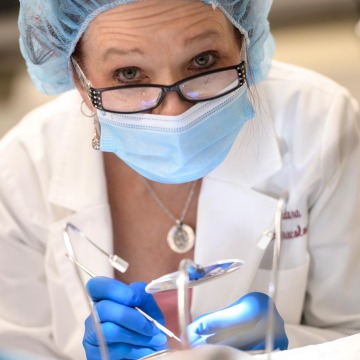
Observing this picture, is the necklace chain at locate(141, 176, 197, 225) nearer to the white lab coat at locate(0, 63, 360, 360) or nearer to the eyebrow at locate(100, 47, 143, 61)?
the white lab coat at locate(0, 63, 360, 360)

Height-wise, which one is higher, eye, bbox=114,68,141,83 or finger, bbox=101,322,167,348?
eye, bbox=114,68,141,83

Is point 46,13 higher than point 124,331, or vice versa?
point 46,13

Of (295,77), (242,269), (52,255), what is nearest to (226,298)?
(242,269)

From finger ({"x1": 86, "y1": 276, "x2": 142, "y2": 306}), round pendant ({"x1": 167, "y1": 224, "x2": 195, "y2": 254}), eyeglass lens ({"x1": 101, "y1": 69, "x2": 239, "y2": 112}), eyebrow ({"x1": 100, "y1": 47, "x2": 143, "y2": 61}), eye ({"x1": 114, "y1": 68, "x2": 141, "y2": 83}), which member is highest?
eyebrow ({"x1": 100, "y1": 47, "x2": 143, "y2": 61})

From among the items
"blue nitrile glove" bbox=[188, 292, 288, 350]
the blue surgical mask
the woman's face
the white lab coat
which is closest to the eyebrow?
the woman's face

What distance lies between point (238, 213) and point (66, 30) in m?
0.54

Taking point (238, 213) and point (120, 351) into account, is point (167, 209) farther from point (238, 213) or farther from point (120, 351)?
point (120, 351)

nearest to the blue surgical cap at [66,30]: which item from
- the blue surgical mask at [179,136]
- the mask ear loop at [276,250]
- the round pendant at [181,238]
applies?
the blue surgical mask at [179,136]

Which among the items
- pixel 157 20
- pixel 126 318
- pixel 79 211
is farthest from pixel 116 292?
pixel 157 20

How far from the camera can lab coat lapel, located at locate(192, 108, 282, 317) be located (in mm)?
1540

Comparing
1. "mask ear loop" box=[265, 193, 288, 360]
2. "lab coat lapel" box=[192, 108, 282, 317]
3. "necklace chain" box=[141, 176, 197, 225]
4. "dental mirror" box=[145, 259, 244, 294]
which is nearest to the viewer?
"dental mirror" box=[145, 259, 244, 294]

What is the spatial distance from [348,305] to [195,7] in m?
0.71

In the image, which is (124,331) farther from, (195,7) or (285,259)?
(195,7)

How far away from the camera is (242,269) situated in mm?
1512
